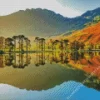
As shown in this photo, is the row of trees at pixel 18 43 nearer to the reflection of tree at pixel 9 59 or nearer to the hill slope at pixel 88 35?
the reflection of tree at pixel 9 59

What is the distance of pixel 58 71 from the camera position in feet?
17.6

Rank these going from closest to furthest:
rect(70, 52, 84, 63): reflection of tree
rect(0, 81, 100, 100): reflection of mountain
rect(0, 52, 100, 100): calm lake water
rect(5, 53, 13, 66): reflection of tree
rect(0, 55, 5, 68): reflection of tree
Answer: rect(0, 81, 100, 100): reflection of mountain → rect(0, 52, 100, 100): calm lake water → rect(0, 55, 5, 68): reflection of tree → rect(5, 53, 13, 66): reflection of tree → rect(70, 52, 84, 63): reflection of tree

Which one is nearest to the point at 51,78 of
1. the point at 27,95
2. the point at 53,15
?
the point at 27,95

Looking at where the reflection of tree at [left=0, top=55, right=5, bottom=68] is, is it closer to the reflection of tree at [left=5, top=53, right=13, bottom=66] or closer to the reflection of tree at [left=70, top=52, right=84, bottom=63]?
the reflection of tree at [left=5, top=53, right=13, bottom=66]

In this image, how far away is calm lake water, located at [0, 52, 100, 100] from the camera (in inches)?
175

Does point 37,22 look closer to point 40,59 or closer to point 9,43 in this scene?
point 9,43

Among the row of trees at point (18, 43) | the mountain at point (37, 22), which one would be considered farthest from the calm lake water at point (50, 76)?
the mountain at point (37, 22)

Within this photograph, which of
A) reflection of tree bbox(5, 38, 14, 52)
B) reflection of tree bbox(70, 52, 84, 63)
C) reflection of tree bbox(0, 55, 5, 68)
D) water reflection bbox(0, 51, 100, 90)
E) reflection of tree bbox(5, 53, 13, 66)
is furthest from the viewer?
reflection of tree bbox(70, 52, 84, 63)

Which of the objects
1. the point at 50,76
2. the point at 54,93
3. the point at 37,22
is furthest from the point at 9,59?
the point at 54,93

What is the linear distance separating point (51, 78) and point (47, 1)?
115cm

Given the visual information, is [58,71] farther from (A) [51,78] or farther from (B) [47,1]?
(B) [47,1]

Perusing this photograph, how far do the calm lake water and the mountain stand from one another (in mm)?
413

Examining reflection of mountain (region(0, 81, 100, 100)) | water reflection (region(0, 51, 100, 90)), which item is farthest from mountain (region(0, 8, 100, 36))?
reflection of mountain (region(0, 81, 100, 100))

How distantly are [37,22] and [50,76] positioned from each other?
983 millimetres
